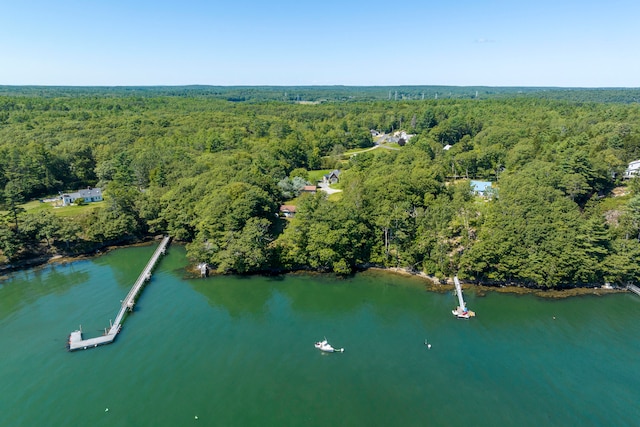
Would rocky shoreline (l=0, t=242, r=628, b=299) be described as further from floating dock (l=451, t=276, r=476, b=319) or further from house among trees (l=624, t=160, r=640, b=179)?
house among trees (l=624, t=160, r=640, b=179)

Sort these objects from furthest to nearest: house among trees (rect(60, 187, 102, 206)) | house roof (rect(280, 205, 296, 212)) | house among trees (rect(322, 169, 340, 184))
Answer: house among trees (rect(322, 169, 340, 184)), house among trees (rect(60, 187, 102, 206)), house roof (rect(280, 205, 296, 212))

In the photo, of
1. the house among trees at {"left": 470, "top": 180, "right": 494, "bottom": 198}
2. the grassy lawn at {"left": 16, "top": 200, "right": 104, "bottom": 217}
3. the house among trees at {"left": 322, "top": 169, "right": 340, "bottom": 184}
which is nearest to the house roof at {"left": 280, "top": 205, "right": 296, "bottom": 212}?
the house among trees at {"left": 322, "top": 169, "right": 340, "bottom": 184}

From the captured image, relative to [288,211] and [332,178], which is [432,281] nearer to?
[288,211]

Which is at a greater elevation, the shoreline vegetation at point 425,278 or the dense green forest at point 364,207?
the dense green forest at point 364,207

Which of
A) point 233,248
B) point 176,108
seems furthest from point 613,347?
point 176,108

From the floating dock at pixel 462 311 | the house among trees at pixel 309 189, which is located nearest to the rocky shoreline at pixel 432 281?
the floating dock at pixel 462 311

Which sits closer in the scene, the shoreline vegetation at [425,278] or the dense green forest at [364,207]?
the shoreline vegetation at [425,278]

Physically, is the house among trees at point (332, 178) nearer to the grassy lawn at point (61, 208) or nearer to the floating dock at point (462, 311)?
the grassy lawn at point (61, 208)
